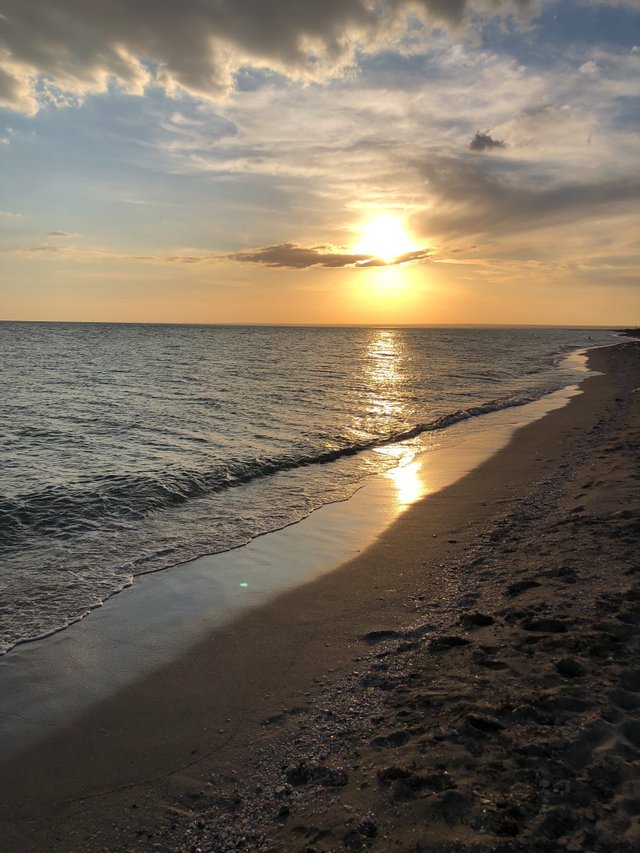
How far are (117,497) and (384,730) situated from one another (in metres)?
9.40

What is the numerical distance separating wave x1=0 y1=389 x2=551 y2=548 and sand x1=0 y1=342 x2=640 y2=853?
550 centimetres

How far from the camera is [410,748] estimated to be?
4.28 m

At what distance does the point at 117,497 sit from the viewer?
12352mm

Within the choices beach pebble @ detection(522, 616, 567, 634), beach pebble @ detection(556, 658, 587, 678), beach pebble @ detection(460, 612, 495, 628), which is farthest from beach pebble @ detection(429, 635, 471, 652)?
beach pebble @ detection(556, 658, 587, 678)

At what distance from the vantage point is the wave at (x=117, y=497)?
10.8 m

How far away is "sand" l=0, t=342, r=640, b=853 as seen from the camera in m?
3.62

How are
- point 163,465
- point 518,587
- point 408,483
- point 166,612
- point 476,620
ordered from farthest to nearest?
point 163,465 → point 408,483 → point 166,612 → point 518,587 → point 476,620

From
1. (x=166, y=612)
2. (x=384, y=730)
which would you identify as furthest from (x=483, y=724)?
(x=166, y=612)

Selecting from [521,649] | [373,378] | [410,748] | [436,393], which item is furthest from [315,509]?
[373,378]

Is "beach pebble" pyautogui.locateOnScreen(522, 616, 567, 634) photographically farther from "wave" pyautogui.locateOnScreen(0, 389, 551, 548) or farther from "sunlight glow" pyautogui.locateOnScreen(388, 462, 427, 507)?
"wave" pyautogui.locateOnScreen(0, 389, 551, 548)

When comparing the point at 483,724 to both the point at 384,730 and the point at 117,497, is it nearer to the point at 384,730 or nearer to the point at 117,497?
the point at 384,730

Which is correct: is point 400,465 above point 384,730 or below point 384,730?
below

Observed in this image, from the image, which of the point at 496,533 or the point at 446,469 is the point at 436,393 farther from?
the point at 496,533

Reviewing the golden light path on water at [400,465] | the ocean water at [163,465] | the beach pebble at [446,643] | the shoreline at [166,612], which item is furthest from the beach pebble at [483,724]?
the golden light path on water at [400,465]
